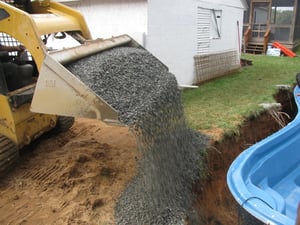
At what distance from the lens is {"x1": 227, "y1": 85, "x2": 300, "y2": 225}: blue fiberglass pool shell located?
2932 millimetres

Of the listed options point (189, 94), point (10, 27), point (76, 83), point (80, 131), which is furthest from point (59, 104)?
point (189, 94)

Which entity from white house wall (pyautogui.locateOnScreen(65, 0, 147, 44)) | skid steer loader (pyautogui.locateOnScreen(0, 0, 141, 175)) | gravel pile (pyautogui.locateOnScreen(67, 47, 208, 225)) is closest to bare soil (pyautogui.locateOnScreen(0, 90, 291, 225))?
gravel pile (pyautogui.locateOnScreen(67, 47, 208, 225))

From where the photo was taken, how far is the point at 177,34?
853 cm

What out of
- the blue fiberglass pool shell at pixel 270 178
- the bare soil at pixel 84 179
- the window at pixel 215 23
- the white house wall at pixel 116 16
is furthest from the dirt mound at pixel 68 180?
the window at pixel 215 23

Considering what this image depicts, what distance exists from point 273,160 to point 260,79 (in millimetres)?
6805

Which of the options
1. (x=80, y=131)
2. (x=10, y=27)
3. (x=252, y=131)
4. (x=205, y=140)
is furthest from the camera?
(x=252, y=131)

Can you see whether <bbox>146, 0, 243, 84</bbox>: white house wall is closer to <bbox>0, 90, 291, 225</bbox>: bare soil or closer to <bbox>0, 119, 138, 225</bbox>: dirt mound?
<bbox>0, 90, 291, 225</bbox>: bare soil

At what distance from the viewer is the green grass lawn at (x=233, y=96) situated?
6.21 meters

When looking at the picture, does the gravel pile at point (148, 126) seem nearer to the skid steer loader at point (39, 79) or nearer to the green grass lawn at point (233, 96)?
the skid steer loader at point (39, 79)

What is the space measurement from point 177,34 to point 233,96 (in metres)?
2.27

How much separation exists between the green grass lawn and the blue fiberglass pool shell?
1347 millimetres

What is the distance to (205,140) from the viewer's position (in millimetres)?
5379

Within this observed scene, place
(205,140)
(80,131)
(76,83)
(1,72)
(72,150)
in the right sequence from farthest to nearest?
(80,131), (205,140), (72,150), (1,72), (76,83)

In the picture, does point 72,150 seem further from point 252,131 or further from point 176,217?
point 252,131
